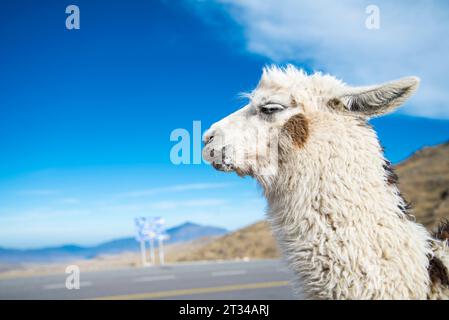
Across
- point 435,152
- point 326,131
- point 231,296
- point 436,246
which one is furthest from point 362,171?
point 435,152

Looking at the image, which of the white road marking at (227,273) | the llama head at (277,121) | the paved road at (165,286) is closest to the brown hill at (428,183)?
the white road marking at (227,273)

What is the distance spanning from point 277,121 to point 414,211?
22361mm

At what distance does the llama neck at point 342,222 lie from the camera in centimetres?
258

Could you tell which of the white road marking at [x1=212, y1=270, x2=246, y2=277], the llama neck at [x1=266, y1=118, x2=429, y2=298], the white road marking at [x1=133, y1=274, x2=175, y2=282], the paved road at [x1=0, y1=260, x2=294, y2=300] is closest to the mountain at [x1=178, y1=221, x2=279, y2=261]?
the white road marking at [x1=212, y1=270, x2=246, y2=277]

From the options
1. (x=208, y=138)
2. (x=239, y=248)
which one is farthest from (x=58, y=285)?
(x=239, y=248)

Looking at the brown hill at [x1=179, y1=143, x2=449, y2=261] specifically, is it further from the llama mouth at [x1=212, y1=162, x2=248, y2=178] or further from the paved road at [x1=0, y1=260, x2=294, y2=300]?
the llama mouth at [x1=212, y1=162, x2=248, y2=178]

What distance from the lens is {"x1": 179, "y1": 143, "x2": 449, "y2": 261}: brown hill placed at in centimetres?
2745

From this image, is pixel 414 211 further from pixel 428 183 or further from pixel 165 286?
pixel 165 286

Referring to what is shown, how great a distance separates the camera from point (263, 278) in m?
13.9

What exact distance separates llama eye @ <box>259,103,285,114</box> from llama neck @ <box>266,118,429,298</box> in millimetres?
351

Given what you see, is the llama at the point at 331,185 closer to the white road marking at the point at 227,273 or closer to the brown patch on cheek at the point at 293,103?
the brown patch on cheek at the point at 293,103

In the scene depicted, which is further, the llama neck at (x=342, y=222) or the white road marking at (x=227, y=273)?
the white road marking at (x=227, y=273)

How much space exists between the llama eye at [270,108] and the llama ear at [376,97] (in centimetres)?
33
